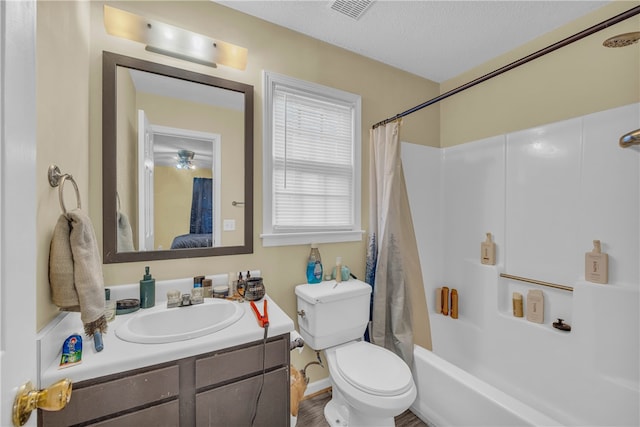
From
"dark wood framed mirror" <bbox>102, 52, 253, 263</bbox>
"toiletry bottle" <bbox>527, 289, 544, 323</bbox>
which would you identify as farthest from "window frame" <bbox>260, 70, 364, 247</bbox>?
"toiletry bottle" <bbox>527, 289, 544, 323</bbox>

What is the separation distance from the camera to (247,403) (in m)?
1.07

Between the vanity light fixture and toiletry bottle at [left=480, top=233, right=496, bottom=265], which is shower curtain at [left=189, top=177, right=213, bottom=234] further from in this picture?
toiletry bottle at [left=480, top=233, right=496, bottom=265]

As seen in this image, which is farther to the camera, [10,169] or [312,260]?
[312,260]

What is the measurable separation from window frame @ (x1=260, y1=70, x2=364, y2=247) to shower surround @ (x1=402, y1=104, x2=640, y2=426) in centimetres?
51

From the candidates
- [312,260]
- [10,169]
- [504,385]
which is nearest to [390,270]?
[312,260]

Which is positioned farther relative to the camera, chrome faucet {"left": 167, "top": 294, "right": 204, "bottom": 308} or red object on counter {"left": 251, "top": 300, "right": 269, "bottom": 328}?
chrome faucet {"left": 167, "top": 294, "right": 204, "bottom": 308}

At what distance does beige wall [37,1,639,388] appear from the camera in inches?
38.1

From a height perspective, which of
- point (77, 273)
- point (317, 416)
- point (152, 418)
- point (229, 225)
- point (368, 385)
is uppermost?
point (229, 225)

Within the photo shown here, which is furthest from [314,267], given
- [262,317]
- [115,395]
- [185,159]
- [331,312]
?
[115,395]

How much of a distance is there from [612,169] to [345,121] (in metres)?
1.62

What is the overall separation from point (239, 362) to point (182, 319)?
1.38 feet

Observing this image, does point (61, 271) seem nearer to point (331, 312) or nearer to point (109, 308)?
point (109, 308)

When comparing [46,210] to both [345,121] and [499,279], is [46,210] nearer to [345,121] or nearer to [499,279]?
[345,121]

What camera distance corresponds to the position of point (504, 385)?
6.07 ft
